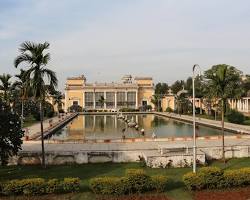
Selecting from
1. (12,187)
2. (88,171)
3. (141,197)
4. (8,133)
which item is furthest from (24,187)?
(88,171)

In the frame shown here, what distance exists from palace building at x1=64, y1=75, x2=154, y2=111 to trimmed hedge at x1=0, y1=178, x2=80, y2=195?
291 ft

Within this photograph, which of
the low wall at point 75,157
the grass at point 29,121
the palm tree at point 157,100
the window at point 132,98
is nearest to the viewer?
the low wall at point 75,157

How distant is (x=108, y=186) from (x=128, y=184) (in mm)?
630

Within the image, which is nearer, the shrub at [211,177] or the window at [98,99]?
the shrub at [211,177]

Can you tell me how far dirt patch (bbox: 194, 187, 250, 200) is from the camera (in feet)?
43.3

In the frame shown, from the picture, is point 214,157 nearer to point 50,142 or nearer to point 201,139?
point 201,139

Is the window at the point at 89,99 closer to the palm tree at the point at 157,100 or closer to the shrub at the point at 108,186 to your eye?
the palm tree at the point at 157,100

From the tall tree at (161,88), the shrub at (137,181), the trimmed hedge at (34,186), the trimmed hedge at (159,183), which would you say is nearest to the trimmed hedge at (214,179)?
the trimmed hedge at (159,183)

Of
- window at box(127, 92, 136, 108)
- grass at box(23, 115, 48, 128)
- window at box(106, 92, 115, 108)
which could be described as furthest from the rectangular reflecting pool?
window at box(127, 92, 136, 108)

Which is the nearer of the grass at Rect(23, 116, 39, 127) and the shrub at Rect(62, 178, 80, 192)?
the shrub at Rect(62, 178, 80, 192)

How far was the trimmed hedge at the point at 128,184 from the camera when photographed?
524 inches

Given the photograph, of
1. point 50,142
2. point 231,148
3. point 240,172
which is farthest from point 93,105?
point 240,172

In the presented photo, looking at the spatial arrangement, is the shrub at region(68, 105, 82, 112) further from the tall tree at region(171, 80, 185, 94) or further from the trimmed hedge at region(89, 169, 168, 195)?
the trimmed hedge at region(89, 169, 168, 195)

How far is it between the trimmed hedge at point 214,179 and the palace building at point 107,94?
88.4 m
